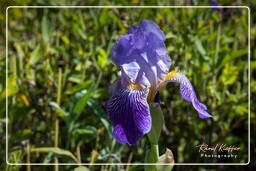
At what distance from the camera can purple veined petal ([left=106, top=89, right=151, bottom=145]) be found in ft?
2.87

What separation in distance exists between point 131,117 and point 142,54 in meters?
0.16

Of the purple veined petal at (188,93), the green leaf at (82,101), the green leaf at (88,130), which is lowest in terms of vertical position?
the green leaf at (88,130)

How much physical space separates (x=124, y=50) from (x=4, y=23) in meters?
0.71

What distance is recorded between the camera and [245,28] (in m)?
1.63

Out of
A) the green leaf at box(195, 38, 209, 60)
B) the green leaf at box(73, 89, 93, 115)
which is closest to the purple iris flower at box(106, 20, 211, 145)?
the green leaf at box(73, 89, 93, 115)

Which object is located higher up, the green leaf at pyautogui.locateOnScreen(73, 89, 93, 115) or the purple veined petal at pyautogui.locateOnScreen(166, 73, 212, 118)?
A: the purple veined petal at pyautogui.locateOnScreen(166, 73, 212, 118)

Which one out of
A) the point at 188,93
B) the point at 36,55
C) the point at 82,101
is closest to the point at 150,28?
the point at 188,93

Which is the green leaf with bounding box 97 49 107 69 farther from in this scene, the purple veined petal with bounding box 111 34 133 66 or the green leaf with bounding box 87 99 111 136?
the purple veined petal with bounding box 111 34 133 66

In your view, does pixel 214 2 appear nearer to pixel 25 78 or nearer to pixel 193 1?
pixel 193 1

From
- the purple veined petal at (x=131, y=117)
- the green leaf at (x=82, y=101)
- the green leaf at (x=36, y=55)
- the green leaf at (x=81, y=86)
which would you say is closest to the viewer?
the purple veined petal at (x=131, y=117)

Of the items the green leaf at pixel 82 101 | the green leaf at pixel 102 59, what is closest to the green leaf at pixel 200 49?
the green leaf at pixel 102 59

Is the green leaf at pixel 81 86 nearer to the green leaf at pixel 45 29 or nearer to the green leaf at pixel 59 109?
the green leaf at pixel 59 109

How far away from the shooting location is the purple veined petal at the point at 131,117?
0.87 m

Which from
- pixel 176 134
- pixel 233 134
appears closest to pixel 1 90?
pixel 176 134
